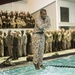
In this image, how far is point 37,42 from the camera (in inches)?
143

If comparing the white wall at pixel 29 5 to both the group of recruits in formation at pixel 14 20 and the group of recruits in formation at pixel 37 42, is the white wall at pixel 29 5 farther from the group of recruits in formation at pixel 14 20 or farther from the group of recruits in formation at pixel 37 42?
the group of recruits in formation at pixel 37 42

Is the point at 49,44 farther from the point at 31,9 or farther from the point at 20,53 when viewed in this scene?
the point at 31,9

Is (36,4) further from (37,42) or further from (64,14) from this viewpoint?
(37,42)

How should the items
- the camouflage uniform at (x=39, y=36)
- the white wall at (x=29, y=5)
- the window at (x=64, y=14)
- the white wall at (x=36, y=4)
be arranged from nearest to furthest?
the camouflage uniform at (x=39, y=36)
the white wall at (x=29, y=5)
the white wall at (x=36, y=4)
the window at (x=64, y=14)

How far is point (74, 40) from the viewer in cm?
1537

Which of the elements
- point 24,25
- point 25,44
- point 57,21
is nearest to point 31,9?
point 57,21

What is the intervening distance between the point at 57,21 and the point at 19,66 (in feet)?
33.6

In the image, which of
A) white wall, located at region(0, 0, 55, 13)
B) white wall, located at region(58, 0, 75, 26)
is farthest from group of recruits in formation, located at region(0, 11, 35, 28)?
white wall, located at region(58, 0, 75, 26)

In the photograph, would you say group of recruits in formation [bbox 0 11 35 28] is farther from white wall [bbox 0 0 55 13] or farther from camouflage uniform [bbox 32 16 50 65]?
camouflage uniform [bbox 32 16 50 65]

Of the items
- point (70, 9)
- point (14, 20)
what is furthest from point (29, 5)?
point (14, 20)

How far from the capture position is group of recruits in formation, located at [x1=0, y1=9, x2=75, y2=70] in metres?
3.56

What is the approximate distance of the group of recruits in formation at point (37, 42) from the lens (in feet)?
11.7

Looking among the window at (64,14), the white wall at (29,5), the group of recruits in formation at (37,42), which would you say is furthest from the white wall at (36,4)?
the group of recruits in formation at (37,42)

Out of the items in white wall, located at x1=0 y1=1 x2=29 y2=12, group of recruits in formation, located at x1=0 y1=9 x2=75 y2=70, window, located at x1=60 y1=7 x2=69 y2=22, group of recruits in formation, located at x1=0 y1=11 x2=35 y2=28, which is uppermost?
white wall, located at x1=0 y1=1 x2=29 y2=12
